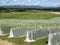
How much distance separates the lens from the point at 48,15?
5.65 feet

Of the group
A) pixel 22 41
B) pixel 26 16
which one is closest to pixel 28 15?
pixel 26 16

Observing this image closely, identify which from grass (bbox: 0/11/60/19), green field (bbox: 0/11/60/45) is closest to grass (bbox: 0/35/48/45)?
green field (bbox: 0/11/60/45)

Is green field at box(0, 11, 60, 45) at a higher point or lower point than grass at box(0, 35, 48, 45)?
higher

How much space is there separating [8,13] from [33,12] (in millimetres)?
290

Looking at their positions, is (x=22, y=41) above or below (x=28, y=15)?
below

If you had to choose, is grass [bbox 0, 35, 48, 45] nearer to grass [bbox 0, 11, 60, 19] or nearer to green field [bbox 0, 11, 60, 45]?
green field [bbox 0, 11, 60, 45]

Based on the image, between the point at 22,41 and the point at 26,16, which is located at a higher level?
the point at 26,16

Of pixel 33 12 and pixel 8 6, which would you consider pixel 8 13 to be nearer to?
pixel 8 6

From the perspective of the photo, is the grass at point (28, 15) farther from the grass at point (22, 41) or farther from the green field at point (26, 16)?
the grass at point (22, 41)

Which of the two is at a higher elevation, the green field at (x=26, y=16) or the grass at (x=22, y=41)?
the green field at (x=26, y=16)

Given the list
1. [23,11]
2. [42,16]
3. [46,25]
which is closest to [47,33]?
[46,25]

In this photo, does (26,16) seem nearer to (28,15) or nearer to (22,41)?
(28,15)

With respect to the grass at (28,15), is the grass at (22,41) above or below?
below

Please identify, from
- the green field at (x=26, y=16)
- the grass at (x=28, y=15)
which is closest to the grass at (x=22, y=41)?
the green field at (x=26, y=16)
